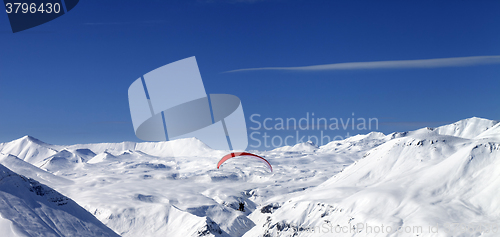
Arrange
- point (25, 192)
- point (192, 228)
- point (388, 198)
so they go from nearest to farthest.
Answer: point (25, 192)
point (388, 198)
point (192, 228)

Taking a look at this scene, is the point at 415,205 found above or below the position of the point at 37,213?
below

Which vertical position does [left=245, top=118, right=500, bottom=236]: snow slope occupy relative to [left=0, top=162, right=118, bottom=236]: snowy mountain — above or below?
below

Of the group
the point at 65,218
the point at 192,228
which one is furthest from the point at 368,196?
the point at 65,218

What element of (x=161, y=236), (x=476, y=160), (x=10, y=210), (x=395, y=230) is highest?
(x=10, y=210)

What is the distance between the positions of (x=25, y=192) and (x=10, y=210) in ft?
50.5

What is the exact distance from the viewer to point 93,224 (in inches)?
5522

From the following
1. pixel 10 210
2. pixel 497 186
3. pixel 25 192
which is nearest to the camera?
pixel 10 210

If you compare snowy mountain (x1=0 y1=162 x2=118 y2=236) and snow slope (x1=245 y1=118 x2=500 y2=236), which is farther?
snow slope (x1=245 y1=118 x2=500 y2=236)

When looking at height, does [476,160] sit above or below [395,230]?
above

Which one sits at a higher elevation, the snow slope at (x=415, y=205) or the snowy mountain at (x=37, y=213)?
the snowy mountain at (x=37, y=213)

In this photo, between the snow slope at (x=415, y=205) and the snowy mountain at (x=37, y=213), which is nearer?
the snowy mountain at (x=37, y=213)

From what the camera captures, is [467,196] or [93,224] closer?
→ [93,224]

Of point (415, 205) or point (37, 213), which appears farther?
point (415, 205)

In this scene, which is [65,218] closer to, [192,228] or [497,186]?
[192,228]
